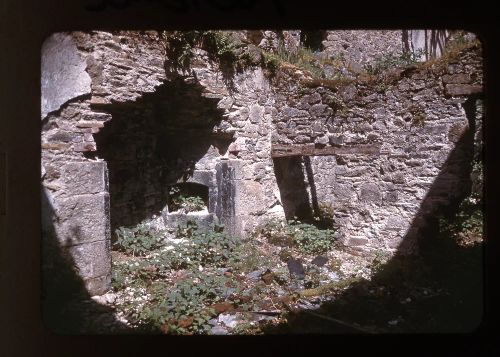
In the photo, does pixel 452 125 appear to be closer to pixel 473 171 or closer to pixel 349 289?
pixel 473 171

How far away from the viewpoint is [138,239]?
20.5 feet

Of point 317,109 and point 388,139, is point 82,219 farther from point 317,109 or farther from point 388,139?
point 388,139

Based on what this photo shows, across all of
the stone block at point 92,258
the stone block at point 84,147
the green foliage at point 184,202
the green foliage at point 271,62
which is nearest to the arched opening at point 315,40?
the green foliage at point 271,62

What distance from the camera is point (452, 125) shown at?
20.2 feet

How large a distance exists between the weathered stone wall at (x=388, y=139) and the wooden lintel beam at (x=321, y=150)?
5 cm

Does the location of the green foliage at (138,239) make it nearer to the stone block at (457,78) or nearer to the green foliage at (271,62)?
the green foliage at (271,62)

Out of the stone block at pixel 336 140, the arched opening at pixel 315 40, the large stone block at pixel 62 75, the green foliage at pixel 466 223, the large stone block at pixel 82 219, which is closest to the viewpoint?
the large stone block at pixel 62 75

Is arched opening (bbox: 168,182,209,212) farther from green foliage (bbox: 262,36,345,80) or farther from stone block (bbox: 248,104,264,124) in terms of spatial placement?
green foliage (bbox: 262,36,345,80)

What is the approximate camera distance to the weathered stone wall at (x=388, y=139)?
6.20 m

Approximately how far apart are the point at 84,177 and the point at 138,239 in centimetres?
215

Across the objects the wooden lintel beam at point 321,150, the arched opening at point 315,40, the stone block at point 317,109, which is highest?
the arched opening at point 315,40

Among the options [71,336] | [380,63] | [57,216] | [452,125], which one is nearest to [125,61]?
[57,216]

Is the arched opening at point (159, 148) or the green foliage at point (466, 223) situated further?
the arched opening at point (159, 148)

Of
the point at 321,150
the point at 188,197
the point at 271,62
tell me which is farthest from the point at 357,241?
the point at 271,62
